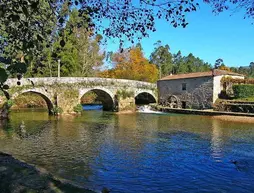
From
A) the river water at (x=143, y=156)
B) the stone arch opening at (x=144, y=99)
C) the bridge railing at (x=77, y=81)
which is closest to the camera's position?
the river water at (x=143, y=156)

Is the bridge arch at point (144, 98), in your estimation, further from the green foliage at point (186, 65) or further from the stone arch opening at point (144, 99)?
the green foliage at point (186, 65)

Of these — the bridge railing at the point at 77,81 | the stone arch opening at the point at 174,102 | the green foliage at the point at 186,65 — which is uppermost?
the green foliage at the point at 186,65

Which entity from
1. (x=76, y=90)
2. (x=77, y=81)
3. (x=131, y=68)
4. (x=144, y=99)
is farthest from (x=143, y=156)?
(x=131, y=68)

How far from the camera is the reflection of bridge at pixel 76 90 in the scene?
78.9ft

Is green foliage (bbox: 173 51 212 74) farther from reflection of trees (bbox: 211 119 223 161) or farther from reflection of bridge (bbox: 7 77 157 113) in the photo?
reflection of trees (bbox: 211 119 223 161)

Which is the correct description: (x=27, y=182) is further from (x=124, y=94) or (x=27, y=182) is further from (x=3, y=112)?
(x=124, y=94)

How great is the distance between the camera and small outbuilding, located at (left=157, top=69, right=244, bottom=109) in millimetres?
27078

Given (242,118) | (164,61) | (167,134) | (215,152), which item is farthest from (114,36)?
(164,61)

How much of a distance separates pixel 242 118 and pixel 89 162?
1575cm

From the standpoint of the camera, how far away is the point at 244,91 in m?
26.5

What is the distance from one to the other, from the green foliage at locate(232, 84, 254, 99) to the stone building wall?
8.07ft

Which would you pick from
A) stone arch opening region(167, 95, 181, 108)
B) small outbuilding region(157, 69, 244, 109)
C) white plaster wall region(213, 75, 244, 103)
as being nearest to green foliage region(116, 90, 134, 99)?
stone arch opening region(167, 95, 181, 108)

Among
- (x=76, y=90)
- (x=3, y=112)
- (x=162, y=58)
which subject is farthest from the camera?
(x=162, y=58)

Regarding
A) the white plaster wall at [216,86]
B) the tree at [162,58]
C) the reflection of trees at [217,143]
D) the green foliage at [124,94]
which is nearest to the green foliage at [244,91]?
the white plaster wall at [216,86]
